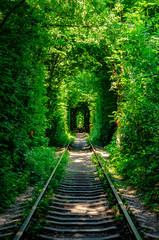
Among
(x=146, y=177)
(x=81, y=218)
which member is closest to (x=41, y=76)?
(x=146, y=177)

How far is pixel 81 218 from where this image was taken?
440 cm

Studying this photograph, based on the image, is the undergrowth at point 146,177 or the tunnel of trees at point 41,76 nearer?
the tunnel of trees at point 41,76

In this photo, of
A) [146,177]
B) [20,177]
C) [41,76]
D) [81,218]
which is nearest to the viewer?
[81,218]

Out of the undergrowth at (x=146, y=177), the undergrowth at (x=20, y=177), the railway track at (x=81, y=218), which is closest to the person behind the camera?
the railway track at (x=81, y=218)

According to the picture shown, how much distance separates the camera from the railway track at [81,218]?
3658 mm

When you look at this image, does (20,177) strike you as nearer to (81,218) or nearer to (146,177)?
(81,218)

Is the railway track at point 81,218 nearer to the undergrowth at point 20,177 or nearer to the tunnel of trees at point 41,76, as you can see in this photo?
the undergrowth at point 20,177

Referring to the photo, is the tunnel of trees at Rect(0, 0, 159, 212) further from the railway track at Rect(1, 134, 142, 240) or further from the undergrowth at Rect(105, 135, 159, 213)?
the railway track at Rect(1, 134, 142, 240)

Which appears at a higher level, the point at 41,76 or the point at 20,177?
the point at 41,76

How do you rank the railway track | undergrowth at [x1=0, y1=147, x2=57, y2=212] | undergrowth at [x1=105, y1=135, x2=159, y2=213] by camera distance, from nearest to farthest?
the railway track < undergrowth at [x1=0, y1=147, x2=57, y2=212] < undergrowth at [x1=105, y1=135, x2=159, y2=213]

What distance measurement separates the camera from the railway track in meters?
3.66

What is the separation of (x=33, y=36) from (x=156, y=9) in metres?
3.66

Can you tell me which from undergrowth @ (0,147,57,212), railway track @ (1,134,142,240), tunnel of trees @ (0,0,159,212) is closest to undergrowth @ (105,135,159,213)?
tunnel of trees @ (0,0,159,212)

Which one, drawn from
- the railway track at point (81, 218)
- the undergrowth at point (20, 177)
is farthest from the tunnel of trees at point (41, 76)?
the railway track at point (81, 218)
